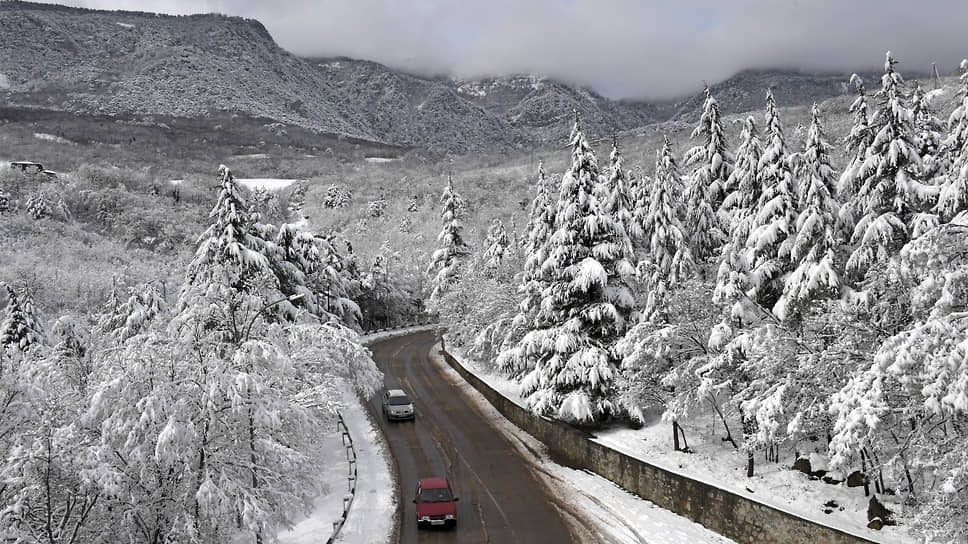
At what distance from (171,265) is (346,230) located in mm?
58644

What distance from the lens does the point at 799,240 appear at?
18797 millimetres

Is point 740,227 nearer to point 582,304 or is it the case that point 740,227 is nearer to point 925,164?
point 925,164

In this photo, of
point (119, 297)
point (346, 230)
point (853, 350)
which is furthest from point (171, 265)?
point (853, 350)

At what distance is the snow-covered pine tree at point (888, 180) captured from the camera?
55.3 feet

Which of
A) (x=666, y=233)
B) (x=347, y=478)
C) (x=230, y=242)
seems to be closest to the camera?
(x=347, y=478)

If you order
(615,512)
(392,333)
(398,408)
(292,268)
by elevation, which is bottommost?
(615,512)

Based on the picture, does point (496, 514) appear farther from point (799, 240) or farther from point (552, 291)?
point (799, 240)

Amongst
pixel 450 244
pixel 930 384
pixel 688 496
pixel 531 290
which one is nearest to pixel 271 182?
pixel 450 244

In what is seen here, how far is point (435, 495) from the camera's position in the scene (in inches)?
790

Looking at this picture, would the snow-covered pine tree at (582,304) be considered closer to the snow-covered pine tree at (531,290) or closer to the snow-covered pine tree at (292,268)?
the snow-covered pine tree at (531,290)

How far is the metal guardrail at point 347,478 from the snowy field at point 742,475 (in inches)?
378

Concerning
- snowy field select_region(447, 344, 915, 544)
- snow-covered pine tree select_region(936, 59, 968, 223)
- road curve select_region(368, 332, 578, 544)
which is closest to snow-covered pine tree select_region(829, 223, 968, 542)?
snow-covered pine tree select_region(936, 59, 968, 223)

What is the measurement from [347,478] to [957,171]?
22.7 meters

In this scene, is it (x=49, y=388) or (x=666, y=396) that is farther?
(x=666, y=396)
